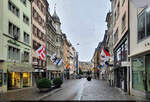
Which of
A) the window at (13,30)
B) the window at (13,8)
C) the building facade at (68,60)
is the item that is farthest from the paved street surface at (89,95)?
the building facade at (68,60)

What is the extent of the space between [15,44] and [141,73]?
1678cm

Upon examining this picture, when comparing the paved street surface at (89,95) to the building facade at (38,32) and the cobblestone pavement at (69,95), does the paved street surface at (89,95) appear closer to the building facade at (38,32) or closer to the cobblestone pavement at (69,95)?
the cobblestone pavement at (69,95)

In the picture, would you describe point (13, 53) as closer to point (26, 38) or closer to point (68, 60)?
point (26, 38)

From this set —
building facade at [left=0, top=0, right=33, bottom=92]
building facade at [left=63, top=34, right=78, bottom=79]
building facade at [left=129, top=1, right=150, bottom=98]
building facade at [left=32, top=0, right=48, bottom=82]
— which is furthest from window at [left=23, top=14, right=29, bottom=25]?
building facade at [left=63, top=34, right=78, bottom=79]

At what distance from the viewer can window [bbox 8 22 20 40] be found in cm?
2477

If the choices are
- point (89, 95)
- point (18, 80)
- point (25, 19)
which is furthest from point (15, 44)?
point (89, 95)

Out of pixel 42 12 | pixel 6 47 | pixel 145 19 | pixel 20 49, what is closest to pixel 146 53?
pixel 145 19

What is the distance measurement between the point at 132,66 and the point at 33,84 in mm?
20334

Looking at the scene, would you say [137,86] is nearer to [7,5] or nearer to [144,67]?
[144,67]

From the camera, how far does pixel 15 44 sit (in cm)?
2555

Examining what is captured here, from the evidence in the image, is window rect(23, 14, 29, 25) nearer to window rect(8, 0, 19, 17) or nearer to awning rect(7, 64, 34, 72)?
window rect(8, 0, 19, 17)

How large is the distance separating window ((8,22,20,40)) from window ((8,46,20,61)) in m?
1.62

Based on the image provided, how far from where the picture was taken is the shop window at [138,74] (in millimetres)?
14875

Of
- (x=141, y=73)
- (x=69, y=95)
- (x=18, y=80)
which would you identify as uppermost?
(x=141, y=73)
